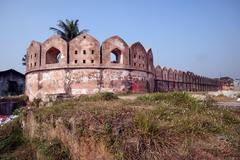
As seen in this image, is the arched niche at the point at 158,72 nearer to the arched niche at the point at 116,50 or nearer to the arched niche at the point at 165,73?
the arched niche at the point at 165,73

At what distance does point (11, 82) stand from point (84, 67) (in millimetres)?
12464

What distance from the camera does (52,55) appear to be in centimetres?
1750

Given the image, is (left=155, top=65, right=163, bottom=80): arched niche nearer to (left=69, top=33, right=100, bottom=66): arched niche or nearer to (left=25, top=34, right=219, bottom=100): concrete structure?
(left=25, top=34, right=219, bottom=100): concrete structure

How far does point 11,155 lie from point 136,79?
11611 mm

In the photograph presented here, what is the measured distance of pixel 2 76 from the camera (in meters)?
23.8

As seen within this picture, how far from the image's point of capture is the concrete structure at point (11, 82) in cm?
2369

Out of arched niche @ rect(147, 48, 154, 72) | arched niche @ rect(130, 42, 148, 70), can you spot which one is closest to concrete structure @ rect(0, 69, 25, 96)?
arched niche @ rect(130, 42, 148, 70)

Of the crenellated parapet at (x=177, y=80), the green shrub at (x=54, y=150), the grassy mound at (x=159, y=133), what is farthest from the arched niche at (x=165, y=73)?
the green shrub at (x=54, y=150)

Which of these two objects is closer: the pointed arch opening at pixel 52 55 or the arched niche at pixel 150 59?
the pointed arch opening at pixel 52 55

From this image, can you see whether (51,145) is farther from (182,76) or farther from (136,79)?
(182,76)

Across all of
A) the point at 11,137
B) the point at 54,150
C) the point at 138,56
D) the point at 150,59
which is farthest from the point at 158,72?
the point at 54,150

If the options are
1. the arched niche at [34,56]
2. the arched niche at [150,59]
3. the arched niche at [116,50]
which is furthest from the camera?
the arched niche at [150,59]

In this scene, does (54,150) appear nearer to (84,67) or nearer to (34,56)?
(84,67)

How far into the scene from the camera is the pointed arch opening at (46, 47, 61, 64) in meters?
16.9
